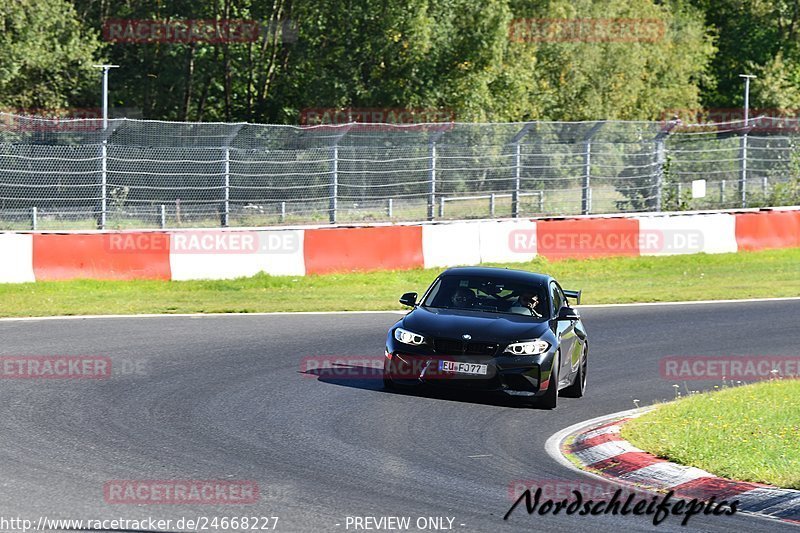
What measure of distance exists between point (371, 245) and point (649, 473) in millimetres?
14583

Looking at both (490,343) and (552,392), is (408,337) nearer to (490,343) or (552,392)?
(490,343)

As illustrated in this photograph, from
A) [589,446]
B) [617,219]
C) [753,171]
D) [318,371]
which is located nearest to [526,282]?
[318,371]

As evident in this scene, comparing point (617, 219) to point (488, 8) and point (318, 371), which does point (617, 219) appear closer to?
point (318, 371)

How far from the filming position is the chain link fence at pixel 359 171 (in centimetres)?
2211

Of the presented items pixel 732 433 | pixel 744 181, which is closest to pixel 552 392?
pixel 732 433

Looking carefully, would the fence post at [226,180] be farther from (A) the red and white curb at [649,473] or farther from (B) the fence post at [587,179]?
(A) the red and white curb at [649,473]

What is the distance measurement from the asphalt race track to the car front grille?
54cm

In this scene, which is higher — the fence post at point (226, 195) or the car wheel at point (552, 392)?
the fence post at point (226, 195)

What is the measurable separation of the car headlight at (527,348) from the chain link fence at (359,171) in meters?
11.8

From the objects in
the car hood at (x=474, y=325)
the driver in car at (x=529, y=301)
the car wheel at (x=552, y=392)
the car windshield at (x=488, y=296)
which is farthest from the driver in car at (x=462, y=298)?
the car wheel at (x=552, y=392)

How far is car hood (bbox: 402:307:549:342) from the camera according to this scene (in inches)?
484

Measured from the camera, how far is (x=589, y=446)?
413 inches

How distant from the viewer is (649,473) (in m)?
9.37

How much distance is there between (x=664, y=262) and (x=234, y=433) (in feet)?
59.7
